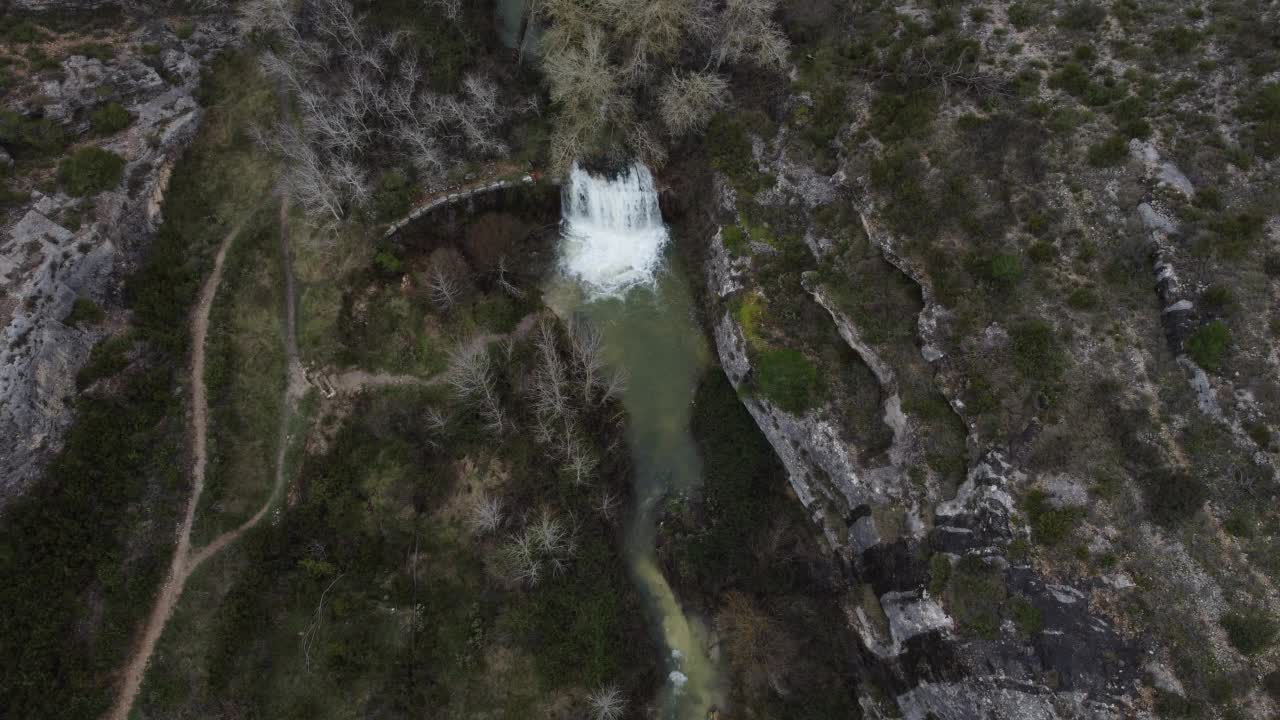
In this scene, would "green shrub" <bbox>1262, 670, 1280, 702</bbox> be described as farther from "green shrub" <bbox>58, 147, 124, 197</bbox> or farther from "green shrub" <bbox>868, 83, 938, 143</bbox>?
"green shrub" <bbox>58, 147, 124, 197</bbox>

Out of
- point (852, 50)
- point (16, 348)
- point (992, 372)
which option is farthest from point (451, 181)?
point (992, 372)

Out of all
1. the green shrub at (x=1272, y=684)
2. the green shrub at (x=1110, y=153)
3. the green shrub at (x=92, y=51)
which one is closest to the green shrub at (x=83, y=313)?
the green shrub at (x=92, y=51)

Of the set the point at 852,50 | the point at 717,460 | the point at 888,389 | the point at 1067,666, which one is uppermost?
the point at 852,50

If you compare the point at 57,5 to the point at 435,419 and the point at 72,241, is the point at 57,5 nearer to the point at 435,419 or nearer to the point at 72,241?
the point at 72,241

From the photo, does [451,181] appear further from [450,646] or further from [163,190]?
[450,646]

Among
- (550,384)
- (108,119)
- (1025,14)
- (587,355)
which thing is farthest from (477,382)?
(1025,14)

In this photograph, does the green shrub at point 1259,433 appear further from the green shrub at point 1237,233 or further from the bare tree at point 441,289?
the bare tree at point 441,289
